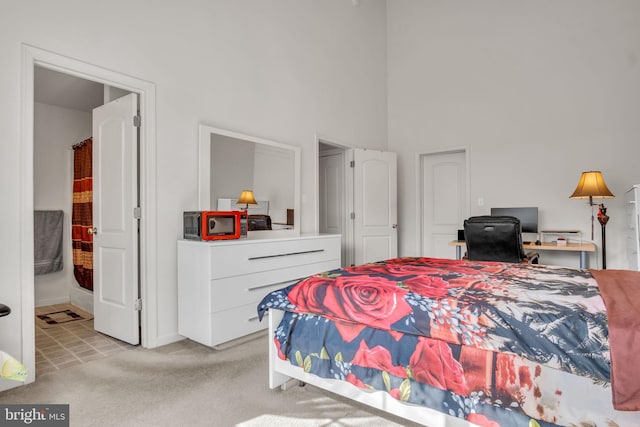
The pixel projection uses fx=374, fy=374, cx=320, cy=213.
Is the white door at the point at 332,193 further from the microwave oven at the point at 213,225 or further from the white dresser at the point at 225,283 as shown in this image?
the microwave oven at the point at 213,225

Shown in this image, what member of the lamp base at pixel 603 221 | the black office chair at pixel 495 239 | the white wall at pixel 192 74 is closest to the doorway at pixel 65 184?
the white wall at pixel 192 74

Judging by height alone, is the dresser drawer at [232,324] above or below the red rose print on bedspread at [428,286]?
below

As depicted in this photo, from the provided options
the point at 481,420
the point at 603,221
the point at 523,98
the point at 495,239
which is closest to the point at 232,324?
the point at 481,420

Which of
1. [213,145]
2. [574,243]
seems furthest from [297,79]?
[574,243]

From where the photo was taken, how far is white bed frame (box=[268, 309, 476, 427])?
60.1 inches

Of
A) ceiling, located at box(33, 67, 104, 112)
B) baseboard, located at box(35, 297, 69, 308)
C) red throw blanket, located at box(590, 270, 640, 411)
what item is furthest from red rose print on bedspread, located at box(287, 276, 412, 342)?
baseboard, located at box(35, 297, 69, 308)

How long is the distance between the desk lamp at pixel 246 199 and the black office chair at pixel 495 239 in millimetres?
2043

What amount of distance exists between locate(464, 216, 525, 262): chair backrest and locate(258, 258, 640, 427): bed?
1.25 m

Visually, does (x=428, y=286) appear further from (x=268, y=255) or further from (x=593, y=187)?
(x=593, y=187)

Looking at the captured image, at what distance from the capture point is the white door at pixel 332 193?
5172mm

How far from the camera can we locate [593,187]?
12.9ft

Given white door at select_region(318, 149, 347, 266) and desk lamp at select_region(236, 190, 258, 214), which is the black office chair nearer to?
white door at select_region(318, 149, 347, 266)

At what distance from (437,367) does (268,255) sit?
1.92 metres

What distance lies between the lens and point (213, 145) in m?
3.29
